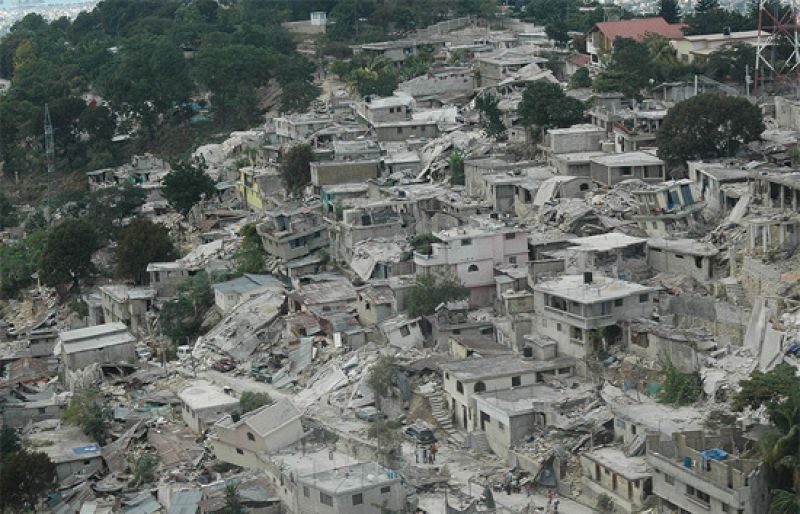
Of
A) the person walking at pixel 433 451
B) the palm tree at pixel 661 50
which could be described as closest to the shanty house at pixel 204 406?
the person walking at pixel 433 451

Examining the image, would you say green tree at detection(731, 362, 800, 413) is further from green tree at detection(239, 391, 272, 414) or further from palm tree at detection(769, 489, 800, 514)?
green tree at detection(239, 391, 272, 414)

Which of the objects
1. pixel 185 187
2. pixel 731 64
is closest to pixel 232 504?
pixel 185 187

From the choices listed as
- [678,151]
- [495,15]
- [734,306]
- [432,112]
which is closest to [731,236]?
[734,306]

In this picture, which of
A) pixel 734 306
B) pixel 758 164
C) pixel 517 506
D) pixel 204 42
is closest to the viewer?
pixel 517 506

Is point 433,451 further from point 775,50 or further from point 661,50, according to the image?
point 661,50

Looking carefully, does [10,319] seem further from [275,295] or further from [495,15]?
[495,15]

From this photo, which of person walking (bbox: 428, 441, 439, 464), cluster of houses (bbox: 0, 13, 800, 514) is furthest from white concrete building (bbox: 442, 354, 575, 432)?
person walking (bbox: 428, 441, 439, 464)
